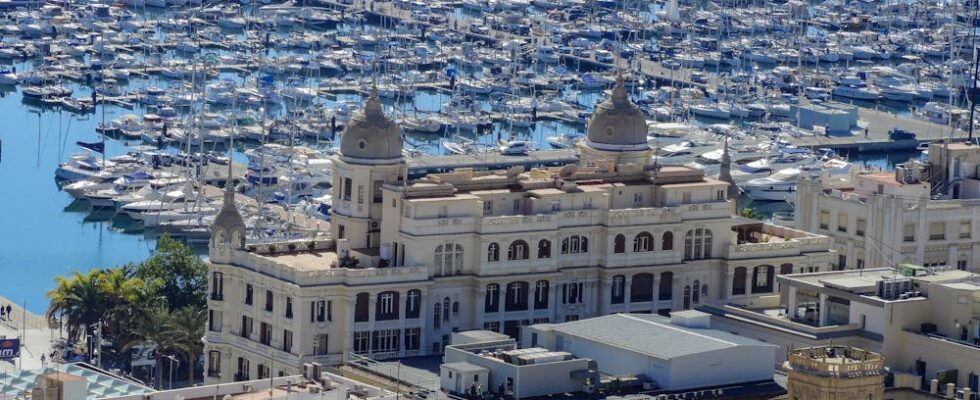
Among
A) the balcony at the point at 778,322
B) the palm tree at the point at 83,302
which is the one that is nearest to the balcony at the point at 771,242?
the balcony at the point at 778,322

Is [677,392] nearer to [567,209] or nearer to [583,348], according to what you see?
[583,348]

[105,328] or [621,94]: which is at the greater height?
[621,94]

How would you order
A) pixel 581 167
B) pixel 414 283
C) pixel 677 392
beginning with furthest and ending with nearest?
pixel 581 167 < pixel 414 283 < pixel 677 392

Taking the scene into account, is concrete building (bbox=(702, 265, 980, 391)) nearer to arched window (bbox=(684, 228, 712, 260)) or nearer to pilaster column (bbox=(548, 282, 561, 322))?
pilaster column (bbox=(548, 282, 561, 322))

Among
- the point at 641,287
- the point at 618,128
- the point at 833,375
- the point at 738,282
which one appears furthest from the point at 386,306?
the point at 833,375

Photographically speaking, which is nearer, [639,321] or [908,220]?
[639,321]

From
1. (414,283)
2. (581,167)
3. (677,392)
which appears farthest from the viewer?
(581,167)

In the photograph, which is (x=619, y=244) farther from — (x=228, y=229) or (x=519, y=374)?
(x=519, y=374)

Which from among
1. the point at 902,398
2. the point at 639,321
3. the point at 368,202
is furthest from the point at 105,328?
the point at 902,398
